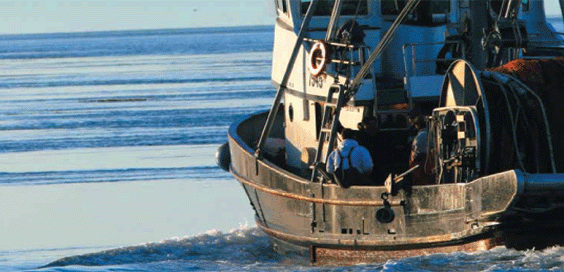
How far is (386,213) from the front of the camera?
618 inches

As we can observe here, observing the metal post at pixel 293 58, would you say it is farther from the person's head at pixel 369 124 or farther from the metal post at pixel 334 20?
the person's head at pixel 369 124

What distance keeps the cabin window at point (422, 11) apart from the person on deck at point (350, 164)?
113 inches

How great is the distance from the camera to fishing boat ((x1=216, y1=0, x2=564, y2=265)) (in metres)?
14.7

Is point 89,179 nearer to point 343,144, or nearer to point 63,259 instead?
point 63,259

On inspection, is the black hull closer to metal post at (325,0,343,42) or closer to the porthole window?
the porthole window

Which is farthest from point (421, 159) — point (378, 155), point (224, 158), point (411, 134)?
point (224, 158)

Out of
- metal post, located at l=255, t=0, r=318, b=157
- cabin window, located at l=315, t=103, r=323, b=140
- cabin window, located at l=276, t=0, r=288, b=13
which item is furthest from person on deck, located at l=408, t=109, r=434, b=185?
cabin window, located at l=276, t=0, r=288, b=13

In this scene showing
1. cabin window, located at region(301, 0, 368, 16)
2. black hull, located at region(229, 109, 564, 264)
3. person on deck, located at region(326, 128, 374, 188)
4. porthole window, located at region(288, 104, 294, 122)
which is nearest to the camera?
black hull, located at region(229, 109, 564, 264)

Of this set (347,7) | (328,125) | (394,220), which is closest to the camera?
(394,220)

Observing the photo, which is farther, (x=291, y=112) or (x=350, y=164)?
(x=291, y=112)

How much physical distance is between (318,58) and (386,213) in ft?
8.94

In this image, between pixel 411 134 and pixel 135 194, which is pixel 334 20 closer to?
pixel 411 134

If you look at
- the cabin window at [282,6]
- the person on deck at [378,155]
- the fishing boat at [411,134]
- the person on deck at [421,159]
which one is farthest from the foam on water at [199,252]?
the cabin window at [282,6]

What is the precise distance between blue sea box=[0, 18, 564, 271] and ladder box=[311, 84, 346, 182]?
3.95ft
